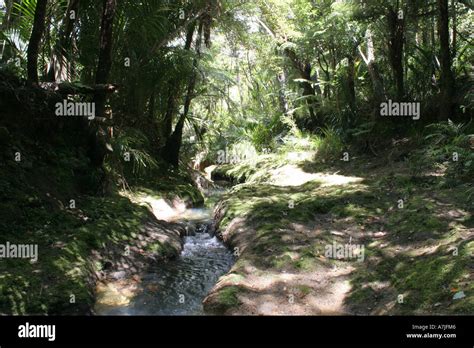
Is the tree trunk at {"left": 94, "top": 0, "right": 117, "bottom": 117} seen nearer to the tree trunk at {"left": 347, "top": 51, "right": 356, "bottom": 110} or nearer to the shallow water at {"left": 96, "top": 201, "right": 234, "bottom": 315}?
the shallow water at {"left": 96, "top": 201, "right": 234, "bottom": 315}

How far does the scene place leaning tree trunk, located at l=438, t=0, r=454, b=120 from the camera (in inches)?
380

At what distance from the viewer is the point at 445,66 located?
995cm

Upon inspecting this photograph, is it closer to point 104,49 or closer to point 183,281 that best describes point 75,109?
point 104,49

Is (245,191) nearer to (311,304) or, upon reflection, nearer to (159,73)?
(159,73)

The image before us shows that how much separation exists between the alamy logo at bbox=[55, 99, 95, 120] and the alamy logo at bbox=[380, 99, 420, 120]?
7.56m

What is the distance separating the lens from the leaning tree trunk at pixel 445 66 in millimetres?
9656

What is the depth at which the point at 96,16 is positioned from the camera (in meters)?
9.45

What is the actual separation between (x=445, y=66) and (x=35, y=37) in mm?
8533

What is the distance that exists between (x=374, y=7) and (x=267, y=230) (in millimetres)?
7468

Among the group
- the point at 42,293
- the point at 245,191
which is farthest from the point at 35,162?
the point at 245,191
